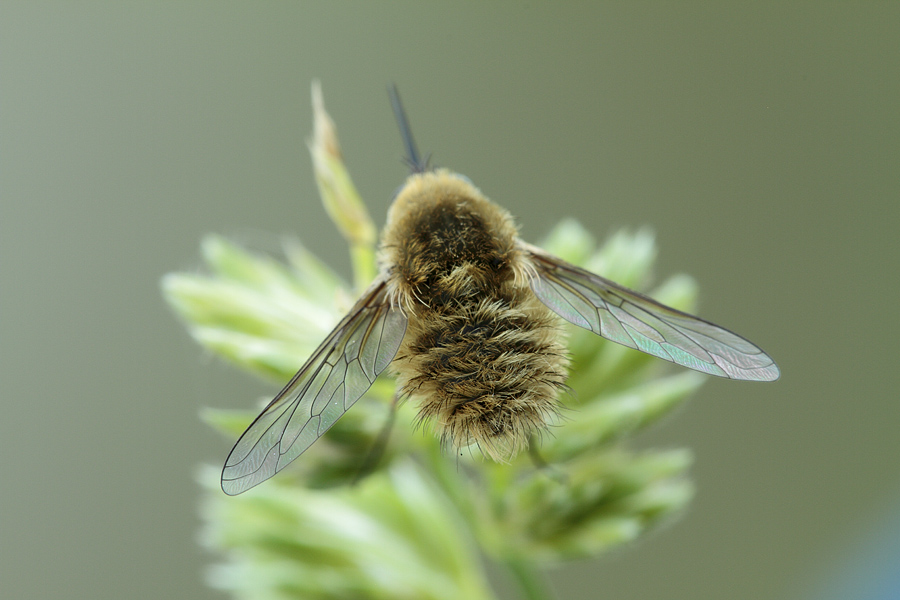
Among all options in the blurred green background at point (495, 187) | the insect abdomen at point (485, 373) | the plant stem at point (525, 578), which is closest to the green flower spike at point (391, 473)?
the plant stem at point (525, 578)

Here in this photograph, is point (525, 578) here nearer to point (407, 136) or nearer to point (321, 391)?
point (321, 391)

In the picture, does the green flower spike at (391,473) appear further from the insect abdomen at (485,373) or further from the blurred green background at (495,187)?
the blurred green background at (495,187)

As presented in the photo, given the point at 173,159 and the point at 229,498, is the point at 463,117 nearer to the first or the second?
the point at 173,159

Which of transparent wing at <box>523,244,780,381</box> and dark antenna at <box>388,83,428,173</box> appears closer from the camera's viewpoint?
transparent wing at <box>523,244,780,381</box>

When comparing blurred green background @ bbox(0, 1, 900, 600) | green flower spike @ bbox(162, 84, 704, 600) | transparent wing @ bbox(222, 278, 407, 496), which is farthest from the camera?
blurred green background @ bbox(0, 1, 900, 600)

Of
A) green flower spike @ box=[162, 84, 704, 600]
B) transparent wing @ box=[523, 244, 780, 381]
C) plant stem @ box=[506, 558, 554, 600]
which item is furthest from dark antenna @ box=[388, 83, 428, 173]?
plant stem @ box=[506, 558, 554, 600]

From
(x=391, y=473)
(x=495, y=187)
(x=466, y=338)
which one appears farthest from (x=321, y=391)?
(x=495, y=187)

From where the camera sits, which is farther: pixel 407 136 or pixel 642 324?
pixel 407 136

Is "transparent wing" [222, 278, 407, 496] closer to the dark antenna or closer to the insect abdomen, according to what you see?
the insect abdomen
